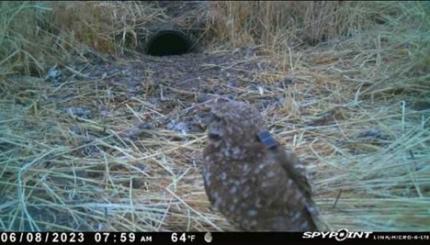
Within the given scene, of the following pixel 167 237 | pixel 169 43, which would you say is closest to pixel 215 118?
pixel 167 237

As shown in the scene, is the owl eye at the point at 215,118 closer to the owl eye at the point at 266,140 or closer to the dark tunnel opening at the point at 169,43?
the owl eye at the point at 266,140

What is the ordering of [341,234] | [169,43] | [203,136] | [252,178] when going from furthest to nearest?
1. [169,43]
2. [203,136]
3. [341,234]
4. [252,178]

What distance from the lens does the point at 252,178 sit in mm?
1428

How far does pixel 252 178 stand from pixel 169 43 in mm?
1804

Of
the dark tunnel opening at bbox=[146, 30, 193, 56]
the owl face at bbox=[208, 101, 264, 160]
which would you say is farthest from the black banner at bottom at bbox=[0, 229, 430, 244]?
the dark tunnel opening at bbox=[146, 30, 193, 56]

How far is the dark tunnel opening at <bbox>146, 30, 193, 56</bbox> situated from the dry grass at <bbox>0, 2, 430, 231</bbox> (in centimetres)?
14

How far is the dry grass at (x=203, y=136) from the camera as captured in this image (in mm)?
1733

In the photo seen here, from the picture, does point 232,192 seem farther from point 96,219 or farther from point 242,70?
point 242,70

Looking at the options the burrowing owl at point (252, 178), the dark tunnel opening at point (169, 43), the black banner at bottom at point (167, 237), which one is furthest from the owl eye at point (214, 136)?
the dark tunnel opening at point (169, 43)

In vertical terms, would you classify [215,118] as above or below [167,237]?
above

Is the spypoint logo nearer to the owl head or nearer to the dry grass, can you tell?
the dry grass

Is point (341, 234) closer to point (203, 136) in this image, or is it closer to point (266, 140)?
point (266, 140)

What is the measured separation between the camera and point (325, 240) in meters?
1.49

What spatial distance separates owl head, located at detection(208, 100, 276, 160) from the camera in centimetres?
146
